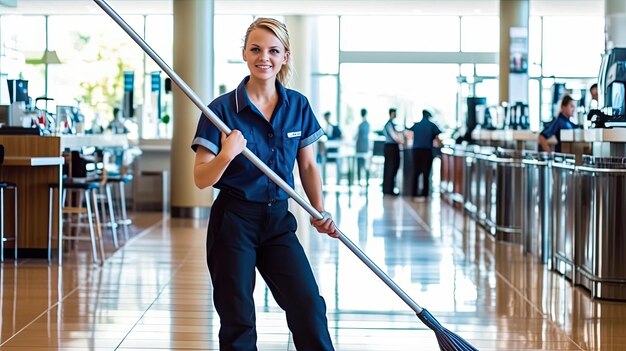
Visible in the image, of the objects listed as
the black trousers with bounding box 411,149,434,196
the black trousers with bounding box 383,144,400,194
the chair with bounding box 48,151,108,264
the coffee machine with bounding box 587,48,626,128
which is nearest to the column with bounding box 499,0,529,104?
the black trousers with bounding box 411,149,434,196

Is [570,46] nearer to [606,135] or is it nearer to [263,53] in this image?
[606,135]

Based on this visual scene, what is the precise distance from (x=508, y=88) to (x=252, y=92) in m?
13.0

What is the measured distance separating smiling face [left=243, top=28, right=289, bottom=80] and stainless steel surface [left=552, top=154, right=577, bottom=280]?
13.1 ft

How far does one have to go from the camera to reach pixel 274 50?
3.24 metres

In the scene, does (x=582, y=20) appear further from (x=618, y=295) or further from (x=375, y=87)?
(x=618, y=295)

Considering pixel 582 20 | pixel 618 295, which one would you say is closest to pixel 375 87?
pixel 582 20

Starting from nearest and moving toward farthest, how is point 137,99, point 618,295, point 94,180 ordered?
point 618,295
point 94,180
point 137,99

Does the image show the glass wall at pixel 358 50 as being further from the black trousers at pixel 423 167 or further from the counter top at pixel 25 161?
the counter top at pixel 25 161

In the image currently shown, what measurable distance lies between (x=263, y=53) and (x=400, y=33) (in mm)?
19753

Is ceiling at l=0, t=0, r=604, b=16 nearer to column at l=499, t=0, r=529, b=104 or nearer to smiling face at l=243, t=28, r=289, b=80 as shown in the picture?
column at l=499, t=0, r=529, b=104

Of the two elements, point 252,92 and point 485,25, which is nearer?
point 252,92

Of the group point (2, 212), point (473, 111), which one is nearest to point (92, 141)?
point (2, 212)

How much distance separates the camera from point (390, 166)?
17.8 metres

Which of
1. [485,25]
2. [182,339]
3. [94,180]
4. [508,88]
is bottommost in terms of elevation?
[182,339]
